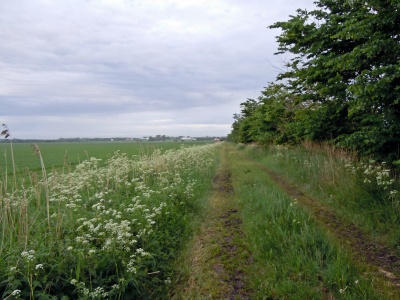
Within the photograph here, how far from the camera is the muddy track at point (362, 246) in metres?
4.07

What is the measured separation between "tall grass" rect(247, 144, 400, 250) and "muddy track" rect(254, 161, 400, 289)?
22 centimetres

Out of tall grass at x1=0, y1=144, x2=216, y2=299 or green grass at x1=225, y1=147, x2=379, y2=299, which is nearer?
tall grass at x1=0, y1=144, x2=216, y2=299

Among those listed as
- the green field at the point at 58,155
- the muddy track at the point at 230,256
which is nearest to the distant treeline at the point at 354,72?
the muddy track at the point at 230,256

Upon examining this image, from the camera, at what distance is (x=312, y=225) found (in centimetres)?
542

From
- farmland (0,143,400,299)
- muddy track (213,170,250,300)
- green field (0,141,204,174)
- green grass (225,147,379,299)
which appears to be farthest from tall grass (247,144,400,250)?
green field (0,141,204,174)

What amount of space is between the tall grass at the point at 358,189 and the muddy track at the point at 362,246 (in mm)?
216

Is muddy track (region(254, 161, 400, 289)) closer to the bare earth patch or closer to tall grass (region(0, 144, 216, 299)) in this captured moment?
the bare earth patch

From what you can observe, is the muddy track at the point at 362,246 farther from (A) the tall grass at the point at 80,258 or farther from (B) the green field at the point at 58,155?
(B) the green field at the point at 58,155

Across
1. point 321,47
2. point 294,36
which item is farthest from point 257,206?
point 294,36

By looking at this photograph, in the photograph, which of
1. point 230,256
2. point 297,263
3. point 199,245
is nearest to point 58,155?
point 199,245

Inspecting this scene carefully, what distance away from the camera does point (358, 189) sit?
6828mm

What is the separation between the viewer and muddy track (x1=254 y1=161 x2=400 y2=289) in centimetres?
407

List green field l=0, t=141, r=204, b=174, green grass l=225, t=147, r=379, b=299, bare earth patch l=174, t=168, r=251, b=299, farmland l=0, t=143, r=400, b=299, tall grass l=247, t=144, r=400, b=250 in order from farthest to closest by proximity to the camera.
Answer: green field l=0, t=141, r=204, b=174 → tall grass l=247, t=144, r=400, b=250 → bare earth patch l=174, t=168, r=251, b=299 → green grass l=225, t=147, r=379, b=299 → farmland l=0, t=143, r=400, b=299

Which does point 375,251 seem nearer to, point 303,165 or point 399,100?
point 399,100
